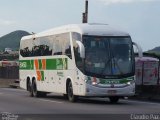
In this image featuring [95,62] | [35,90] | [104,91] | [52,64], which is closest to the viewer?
[104,91]

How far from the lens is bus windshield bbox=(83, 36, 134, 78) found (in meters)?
25.4

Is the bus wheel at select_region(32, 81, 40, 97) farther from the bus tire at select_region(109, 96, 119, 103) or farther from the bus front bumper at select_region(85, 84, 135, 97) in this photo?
the bus front bumper at select_region(85, 84, 135, 97)

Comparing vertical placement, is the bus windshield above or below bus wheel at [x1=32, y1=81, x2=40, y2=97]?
above

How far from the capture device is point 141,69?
32.6 meters

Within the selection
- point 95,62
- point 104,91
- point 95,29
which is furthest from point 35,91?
point 104,91

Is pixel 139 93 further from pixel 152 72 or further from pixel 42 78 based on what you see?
pixel 42 78

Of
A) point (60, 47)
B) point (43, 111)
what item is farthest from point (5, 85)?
point (43, 111)

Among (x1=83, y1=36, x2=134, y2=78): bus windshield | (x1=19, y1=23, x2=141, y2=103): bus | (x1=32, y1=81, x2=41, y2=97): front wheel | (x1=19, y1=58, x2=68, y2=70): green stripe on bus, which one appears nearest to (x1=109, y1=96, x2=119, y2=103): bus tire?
(x1=19, y1=23, x2=141, y2=103): bus

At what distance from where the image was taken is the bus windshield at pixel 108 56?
83.3 feet

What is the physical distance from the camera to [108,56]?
25547mm

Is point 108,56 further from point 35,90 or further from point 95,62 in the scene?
point 35,90

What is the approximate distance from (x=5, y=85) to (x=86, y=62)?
29652 mm

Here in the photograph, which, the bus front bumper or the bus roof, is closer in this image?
the bus front bumper

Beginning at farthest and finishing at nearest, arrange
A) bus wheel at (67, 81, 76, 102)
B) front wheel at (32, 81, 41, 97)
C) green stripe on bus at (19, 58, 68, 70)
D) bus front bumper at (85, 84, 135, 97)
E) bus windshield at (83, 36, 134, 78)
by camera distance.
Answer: front wheel at (32, 81, 41, 97)
green stripe on bus at (19, 58, 68, 70)
bus wheel at (67, 81, 76, 102)
bus windshield at (83, 36, 134, 78)
bus front bumper at (85, 84, 135, 97)
